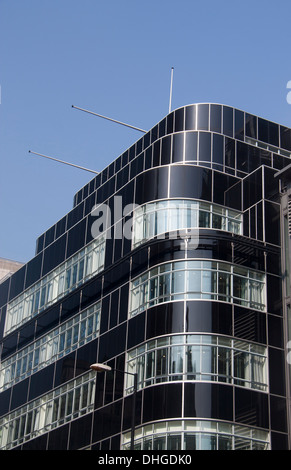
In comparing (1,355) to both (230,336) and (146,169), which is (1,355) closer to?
(146,169)

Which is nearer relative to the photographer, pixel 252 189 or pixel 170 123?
pixel 252 189

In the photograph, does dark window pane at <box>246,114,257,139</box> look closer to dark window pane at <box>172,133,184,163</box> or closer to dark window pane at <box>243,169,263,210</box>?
dark window pane at <box>172,133,184,163</box>

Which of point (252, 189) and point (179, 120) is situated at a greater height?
point (179, 120)

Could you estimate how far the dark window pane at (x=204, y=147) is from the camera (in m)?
46.9

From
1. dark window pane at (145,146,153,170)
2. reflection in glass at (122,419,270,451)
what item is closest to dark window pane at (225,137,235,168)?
dark window pane at (145,146,153,170)

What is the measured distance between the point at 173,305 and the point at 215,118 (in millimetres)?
13469

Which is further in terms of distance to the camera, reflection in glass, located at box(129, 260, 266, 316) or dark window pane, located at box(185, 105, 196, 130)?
dark window pane, located at box(185, 105, 196, 130)

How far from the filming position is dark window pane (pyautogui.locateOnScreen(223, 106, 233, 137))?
49750 millimetres

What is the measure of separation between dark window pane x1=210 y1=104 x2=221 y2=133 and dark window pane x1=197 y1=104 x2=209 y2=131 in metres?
0.30

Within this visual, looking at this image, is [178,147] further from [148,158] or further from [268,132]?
[268,132]

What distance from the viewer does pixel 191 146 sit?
1852 inches

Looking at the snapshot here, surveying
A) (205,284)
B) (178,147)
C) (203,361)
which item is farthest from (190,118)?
(203,361)

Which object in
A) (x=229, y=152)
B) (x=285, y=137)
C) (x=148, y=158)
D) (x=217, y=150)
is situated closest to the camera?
(x=217, y=150)

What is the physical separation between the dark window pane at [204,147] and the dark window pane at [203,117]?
1.65 metres
